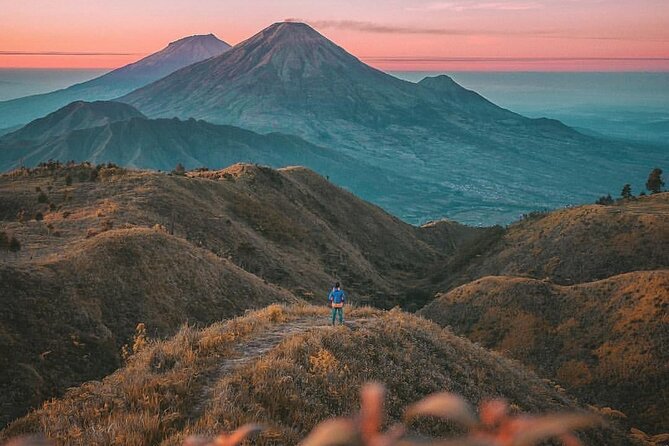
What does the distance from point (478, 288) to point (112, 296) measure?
38307 mm

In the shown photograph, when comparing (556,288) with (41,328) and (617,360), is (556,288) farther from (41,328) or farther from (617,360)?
(41,328)

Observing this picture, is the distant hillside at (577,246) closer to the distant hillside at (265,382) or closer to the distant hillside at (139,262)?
the distant hillside at (139,262)

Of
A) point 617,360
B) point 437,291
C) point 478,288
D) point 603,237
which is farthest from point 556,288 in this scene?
point 437,291

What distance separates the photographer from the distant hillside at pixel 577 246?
55406 millimetres

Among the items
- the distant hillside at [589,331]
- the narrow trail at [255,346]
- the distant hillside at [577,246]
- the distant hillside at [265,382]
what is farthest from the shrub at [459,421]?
the distant hillside at [577,246]

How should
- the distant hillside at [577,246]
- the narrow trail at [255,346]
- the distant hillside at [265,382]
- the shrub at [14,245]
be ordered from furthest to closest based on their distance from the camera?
the distant hillside at [577,246] → the shrub at [14,245] → the narrow trail at [255,346] → the distant hillside at [265,382]

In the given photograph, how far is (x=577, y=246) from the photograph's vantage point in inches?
2388

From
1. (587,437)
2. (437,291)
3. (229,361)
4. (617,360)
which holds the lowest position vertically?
(437,291)

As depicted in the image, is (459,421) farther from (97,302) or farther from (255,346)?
(97,302)

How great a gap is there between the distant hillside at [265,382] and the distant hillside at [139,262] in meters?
6.95

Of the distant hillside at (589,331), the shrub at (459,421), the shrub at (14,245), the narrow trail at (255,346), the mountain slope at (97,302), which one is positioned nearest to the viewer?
the shrub at (459,421)

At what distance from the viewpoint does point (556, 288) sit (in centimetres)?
4784

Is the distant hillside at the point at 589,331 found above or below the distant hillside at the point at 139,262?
below

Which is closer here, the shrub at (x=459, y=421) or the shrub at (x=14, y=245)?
the shrub at (x=459, y=421)
